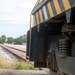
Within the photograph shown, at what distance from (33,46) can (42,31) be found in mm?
376

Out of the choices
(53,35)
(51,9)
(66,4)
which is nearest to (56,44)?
(53,35)

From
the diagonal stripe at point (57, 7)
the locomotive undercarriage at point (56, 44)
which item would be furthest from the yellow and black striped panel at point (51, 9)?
the locomotive undercarriage at point (56, 44)

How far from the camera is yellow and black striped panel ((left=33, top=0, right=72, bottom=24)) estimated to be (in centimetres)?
381

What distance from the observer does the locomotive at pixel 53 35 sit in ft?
13.5

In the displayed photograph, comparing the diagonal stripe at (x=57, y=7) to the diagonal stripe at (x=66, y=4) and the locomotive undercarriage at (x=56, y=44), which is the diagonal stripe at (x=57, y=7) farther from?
the diagonal stripe at (x=66, y=4)

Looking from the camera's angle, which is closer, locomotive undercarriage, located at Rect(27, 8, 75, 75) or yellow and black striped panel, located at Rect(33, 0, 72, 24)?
yellow and black striped panel, located at Rect(33, 0, 72, 24)

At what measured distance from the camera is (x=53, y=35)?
5992 mm

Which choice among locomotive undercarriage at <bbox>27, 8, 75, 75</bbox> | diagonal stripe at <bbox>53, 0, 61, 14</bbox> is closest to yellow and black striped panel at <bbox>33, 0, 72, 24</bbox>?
diagonal stripe at <bbox>53, 0, 61, 14</bbox>

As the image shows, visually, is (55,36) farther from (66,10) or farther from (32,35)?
(66,10)

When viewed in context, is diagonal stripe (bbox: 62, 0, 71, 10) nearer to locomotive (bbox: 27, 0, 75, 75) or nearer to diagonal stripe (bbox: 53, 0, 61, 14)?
locomotive (bbox: 27, 0, 75, 75)

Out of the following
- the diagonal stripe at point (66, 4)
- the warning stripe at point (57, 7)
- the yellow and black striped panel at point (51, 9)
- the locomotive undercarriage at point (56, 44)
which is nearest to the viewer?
the diagonal stripe at point (66, 4)

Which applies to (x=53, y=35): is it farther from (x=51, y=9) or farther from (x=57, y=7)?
(x=57, y=7)

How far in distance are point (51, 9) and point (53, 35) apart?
154 cm

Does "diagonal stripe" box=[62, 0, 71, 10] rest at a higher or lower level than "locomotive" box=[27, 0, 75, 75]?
higher
